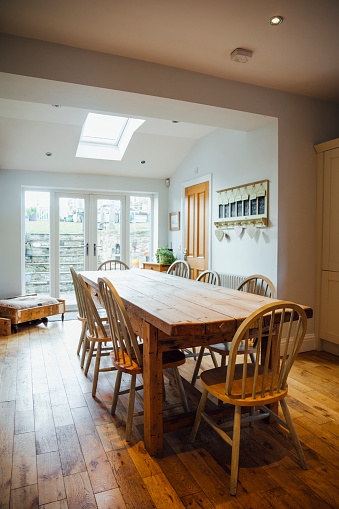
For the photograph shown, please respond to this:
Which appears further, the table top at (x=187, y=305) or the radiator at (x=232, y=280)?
the radiator at (x=232, y=280)

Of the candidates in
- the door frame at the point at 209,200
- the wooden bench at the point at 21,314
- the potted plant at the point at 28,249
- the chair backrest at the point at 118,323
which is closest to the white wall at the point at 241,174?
the door frame at the point at 209,200

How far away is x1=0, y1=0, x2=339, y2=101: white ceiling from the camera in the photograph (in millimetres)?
2152

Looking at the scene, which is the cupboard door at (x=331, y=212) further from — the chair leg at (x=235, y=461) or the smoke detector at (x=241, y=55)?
the chair leg at (x=235, y=461)

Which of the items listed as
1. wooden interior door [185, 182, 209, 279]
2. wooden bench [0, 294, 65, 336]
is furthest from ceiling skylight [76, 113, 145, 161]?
wooden bench [0, 294, 65, 336]

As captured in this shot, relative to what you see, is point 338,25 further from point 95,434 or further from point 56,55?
point 95,434

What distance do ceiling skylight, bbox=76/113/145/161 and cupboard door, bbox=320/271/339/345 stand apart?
3.21 m

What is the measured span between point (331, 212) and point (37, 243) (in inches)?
169

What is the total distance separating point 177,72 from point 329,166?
174cm

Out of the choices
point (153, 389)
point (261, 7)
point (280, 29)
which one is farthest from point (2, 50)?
point (153, 389)

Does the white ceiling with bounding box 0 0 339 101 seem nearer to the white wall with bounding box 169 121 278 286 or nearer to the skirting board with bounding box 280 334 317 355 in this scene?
the white wall with bounding box 169 121 278 286

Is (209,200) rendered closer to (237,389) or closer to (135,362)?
(135,362)

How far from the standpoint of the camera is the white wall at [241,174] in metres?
3.50

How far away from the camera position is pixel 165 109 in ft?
10.5

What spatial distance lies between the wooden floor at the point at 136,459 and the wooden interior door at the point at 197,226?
8.10ft
